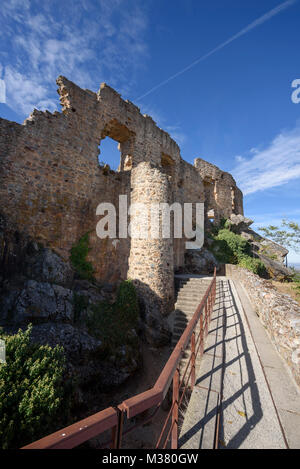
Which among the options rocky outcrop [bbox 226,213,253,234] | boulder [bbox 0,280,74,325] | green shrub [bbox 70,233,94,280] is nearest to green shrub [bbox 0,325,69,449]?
boulder [bbox 0,280,74,325]

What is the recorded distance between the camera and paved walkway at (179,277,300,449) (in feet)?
6.69

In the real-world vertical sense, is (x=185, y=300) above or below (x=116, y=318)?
above

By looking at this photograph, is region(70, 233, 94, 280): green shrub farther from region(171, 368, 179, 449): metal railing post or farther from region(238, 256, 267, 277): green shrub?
region(238, 256, 267, 277): green shrub

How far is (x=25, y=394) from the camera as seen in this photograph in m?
2.82

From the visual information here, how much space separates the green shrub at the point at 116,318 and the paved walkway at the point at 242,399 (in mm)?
3474

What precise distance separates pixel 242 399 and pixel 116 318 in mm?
5636

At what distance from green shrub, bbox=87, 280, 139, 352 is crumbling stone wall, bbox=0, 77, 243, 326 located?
0.72m

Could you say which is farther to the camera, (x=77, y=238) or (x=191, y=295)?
(x=191, y=295)

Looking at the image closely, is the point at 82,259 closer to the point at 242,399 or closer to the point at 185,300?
the point at 185,300

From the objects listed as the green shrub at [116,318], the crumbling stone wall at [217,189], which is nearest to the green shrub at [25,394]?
the green shrub at [116,318]

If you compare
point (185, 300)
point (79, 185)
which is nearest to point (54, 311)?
point (79, 185)

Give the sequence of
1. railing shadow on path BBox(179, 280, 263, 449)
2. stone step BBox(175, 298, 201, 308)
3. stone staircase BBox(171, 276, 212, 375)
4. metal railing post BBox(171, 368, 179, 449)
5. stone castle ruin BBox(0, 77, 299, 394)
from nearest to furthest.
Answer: metal railing post BBox(171, 368, 179, 449)
railing shadow on path BBox(179, 280, 263, 449)
stone castle ruin BBox(0, 77, 299, 394)
stone staircase BBox(171, 276, 212, 375)
stone step BBox(175, 298, 201, 308)
